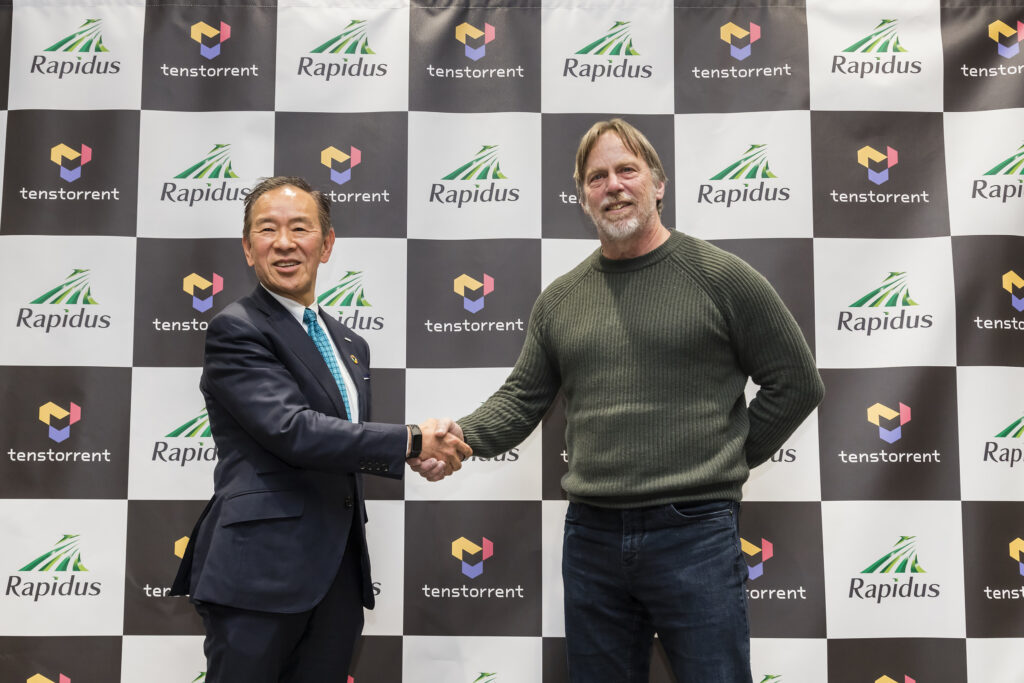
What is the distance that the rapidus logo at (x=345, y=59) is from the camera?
287cm

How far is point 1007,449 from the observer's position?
108 inches

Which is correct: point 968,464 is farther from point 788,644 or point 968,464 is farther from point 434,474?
point 434,474

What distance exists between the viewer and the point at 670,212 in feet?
9.29

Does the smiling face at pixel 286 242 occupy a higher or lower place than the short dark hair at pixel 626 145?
lower

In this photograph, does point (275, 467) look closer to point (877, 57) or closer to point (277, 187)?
point (277, 187)

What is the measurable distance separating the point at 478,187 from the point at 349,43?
685 mm

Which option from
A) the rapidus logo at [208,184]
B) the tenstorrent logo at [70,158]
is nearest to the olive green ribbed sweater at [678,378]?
the rapidus logo at [208,184]

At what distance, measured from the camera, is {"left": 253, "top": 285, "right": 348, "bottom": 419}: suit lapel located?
2.04 m

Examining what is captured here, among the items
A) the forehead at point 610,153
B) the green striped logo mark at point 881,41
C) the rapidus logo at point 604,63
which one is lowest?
the forehead at point 610,153

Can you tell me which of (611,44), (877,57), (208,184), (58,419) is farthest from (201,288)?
(877,57)

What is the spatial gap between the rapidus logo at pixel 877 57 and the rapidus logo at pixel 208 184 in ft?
6.98

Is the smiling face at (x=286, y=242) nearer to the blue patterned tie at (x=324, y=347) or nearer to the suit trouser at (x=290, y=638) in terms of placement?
the blue patterned tie at (x=324, y=347)

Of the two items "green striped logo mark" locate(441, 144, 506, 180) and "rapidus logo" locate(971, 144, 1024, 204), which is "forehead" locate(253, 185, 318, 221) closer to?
"green striped logo mark" locate(441, 144, 506, 180)

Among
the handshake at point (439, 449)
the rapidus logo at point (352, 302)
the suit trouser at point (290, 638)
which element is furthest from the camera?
the rapidus logo at point (352, 302)
